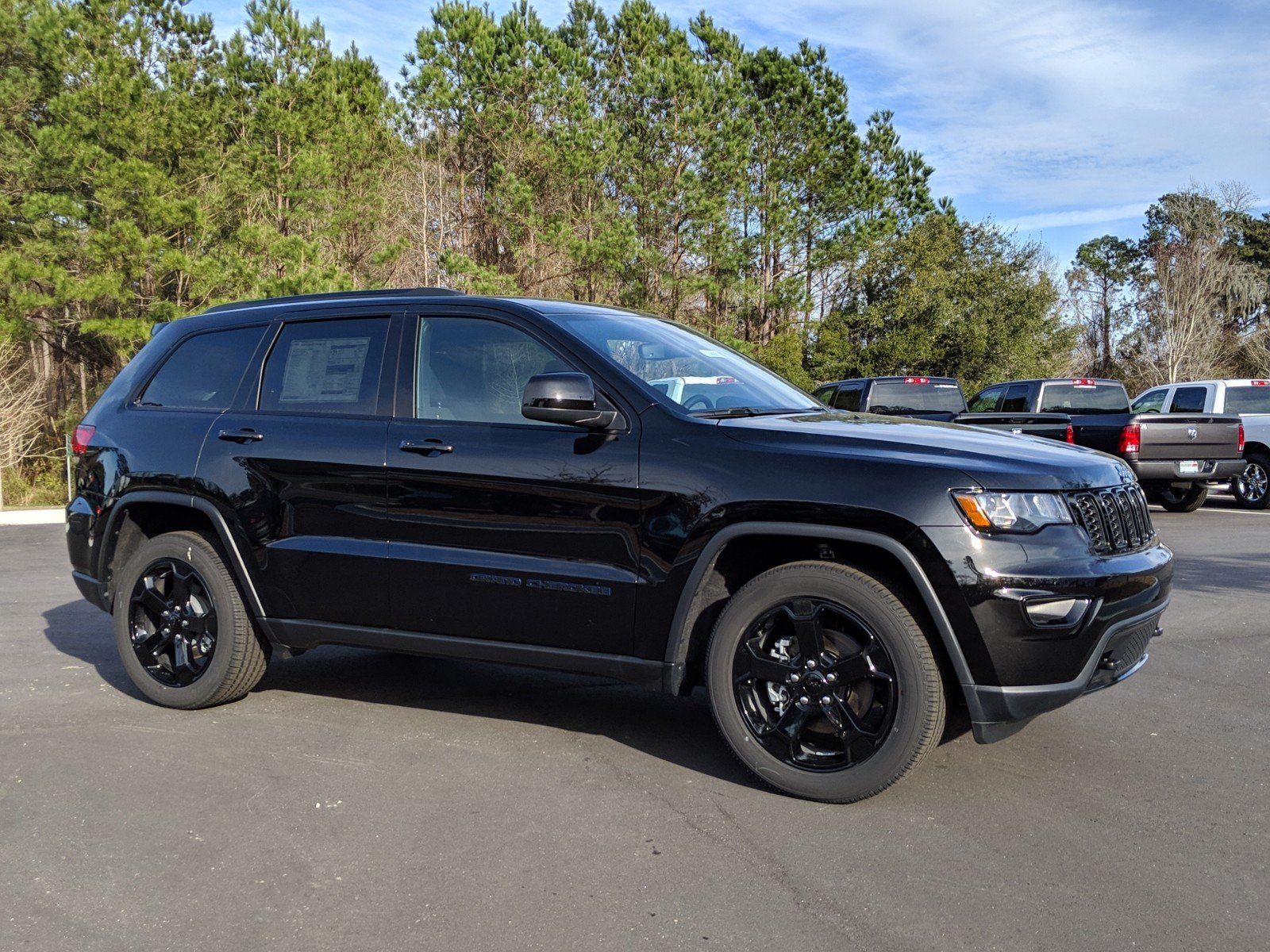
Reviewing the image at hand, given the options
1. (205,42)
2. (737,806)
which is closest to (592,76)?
(205,42)

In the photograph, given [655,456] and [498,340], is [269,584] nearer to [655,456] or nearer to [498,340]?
[498,340]

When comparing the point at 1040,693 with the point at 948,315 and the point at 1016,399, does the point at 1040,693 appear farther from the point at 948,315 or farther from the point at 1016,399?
the point at 948,315

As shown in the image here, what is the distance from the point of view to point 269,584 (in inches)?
204

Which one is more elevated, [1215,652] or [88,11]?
[88,11]

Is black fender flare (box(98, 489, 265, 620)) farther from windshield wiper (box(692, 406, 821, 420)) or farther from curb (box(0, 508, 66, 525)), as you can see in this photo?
curb (box(0, 508, 66, 525))

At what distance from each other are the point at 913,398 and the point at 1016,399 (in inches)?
62.9

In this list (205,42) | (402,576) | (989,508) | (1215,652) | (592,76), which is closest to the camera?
(989,508)

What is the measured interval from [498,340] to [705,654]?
5.18 feet

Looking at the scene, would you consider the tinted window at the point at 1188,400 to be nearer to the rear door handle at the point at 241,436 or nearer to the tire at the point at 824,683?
the tire at the point at 824,683

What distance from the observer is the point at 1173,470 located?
15023 mm

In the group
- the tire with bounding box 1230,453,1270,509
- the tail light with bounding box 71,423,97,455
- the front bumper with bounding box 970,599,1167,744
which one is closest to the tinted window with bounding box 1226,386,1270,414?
the tire with bounding box 1230,453,1270,509

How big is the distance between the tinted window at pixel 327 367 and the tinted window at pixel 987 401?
14232mm

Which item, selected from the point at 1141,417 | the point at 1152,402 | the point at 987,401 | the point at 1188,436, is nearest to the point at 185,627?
the point at 1141,417

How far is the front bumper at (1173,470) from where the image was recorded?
49.2 feet
